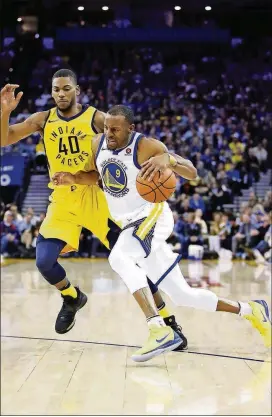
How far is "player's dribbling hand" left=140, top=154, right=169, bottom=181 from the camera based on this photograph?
3236 millimetres

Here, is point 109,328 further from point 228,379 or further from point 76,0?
point 76,0

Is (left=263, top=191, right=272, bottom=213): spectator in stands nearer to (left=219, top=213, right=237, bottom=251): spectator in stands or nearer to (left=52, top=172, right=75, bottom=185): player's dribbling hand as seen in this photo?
(left=219, top=213, right=237, bottom=251): spectator in stands

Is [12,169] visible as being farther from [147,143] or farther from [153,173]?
[153,173]

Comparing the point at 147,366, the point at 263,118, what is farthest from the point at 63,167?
the point at 263,118

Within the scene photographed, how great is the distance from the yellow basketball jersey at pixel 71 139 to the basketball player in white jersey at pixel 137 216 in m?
0.10

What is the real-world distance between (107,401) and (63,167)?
1394mm

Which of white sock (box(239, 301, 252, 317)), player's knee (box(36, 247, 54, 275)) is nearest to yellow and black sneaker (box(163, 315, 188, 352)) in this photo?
white sock (box(239, 301, 252, 317))

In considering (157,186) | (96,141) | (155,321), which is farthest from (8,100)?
(155,321)

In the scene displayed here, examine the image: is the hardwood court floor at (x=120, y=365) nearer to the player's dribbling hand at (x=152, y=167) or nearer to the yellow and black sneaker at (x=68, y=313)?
the yellow and black sneaker at (x=68, y=313)

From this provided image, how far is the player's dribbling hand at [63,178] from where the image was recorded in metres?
3.63

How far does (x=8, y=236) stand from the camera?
340 inches

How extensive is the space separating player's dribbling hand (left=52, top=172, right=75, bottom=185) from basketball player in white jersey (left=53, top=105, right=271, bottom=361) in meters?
0.13

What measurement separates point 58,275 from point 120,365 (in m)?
0.67

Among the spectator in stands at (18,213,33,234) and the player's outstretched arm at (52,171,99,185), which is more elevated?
the player's outstretched arm at (52,171,99,185)
